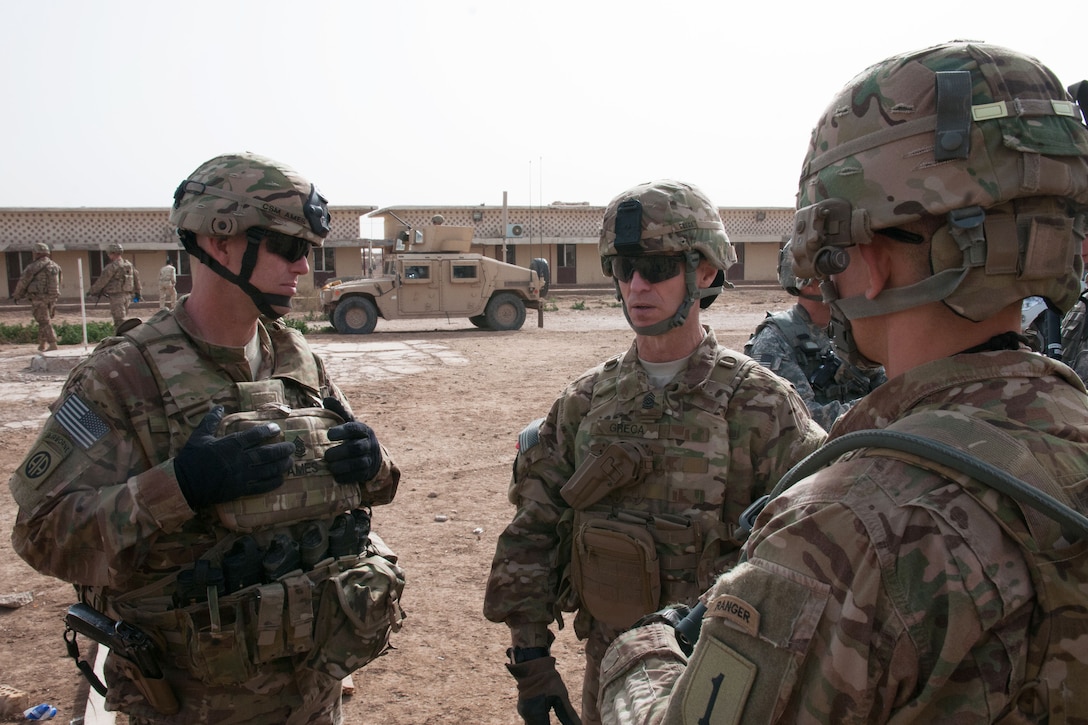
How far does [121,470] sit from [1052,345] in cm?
374

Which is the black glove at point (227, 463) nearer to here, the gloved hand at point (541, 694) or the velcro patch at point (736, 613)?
the gloved hand at point (541, 694)

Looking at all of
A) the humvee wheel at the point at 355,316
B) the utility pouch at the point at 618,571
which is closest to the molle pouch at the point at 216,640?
the utility pouch at the point at 618,571

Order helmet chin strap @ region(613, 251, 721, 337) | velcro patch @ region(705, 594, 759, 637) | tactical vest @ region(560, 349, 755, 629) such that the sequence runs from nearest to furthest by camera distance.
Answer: velcro patch @ region(705, 594, 759, 637), tactical vest @ region(560, 349, 755, 629), helmet chin strap @ region(613, 251, 721, 337)

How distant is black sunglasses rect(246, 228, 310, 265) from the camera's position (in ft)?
8.44

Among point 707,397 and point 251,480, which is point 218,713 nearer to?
point 251,480

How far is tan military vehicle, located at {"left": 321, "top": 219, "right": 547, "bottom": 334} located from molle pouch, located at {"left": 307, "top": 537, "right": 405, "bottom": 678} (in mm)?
16739

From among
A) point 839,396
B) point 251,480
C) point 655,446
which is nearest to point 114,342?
point 251,480

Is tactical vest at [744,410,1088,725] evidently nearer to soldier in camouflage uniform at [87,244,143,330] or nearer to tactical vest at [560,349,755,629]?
tactical vest at [560,349,755,629]

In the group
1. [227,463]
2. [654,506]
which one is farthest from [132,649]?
[654,506]

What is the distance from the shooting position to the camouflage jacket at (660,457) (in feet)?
7.99

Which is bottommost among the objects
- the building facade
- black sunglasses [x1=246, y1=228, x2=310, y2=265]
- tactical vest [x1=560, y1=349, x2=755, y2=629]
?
tactical vest [x1=560, y1=349, x2=755, y2=629]

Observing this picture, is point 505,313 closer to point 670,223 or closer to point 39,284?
point 39,284

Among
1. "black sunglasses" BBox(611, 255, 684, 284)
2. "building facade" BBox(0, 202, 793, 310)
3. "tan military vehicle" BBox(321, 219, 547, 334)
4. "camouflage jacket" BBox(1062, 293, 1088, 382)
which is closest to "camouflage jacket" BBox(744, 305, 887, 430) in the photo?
"camouflage jacket" BBox(1062, 293, 1088, 382)

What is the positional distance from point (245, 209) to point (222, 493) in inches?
35.5
